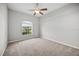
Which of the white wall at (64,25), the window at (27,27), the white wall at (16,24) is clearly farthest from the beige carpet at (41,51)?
the window at (27,27)

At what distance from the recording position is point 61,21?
3.80m

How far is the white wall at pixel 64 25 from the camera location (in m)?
3.10

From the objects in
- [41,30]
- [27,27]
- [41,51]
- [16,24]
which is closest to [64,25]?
[41,51]

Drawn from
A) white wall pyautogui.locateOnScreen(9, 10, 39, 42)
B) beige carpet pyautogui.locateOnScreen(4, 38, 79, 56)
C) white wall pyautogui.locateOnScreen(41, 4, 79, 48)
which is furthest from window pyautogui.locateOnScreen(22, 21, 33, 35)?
beige carpet pyautogui.locateOnScreen(4, 38, 79, 56)

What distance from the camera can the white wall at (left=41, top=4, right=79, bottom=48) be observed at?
122 inches

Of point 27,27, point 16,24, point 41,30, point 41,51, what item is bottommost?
point 41,51

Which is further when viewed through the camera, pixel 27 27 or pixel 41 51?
pixel 27 27

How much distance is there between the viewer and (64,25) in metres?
3.61

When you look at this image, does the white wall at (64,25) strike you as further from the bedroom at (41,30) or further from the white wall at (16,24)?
the white wall at (16,24)

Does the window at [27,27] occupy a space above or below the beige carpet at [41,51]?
above

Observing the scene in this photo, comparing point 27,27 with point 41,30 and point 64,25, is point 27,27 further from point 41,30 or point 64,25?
point 64,25

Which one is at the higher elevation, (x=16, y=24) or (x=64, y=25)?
(x=16, y=24)

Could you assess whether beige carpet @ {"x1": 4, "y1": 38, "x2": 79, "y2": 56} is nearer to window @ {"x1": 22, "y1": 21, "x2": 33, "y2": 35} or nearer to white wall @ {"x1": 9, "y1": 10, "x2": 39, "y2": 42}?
white wall @ {"x1": 9, "y1": 10, "x2": 39, "y2": 42}

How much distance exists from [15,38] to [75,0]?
169 inches
